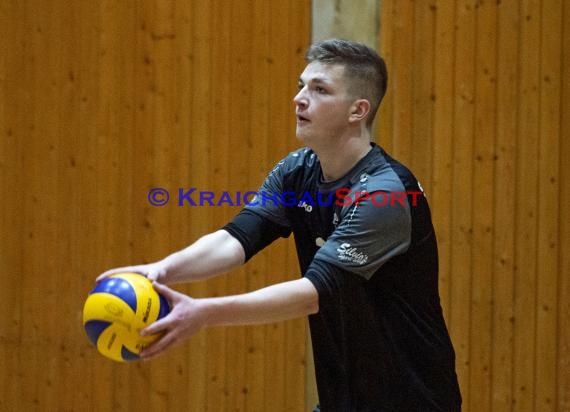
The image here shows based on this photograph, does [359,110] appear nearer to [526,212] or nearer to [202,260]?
[202,260]

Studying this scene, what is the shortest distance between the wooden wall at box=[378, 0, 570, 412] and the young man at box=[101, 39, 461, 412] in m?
2.09

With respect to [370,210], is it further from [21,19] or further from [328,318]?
[21,19]

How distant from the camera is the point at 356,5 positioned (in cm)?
528

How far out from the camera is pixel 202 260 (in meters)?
3.14

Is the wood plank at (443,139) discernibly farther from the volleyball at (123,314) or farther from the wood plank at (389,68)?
the volleyball at (123,314)

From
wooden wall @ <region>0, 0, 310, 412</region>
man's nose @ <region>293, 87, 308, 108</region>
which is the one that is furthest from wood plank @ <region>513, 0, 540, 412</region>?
man's nose @ <region>293, 87, 308, 108</region>

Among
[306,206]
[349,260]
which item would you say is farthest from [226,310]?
[306,206]

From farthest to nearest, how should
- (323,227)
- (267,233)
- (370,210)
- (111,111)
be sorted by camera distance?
1. (111,111)
2. (267,233)
3. (323,227)
4. (370,210)

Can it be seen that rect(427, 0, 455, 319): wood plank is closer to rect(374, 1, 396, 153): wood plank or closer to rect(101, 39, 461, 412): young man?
rect(374, 1, 396, 153): wood plank

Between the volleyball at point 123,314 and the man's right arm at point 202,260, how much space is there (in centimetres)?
26

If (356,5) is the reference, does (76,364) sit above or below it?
below

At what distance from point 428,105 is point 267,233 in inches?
88.5

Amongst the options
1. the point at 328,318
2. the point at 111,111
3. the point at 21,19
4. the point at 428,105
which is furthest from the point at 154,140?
the point at 328,318

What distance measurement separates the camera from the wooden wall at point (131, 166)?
5375 millimetres
